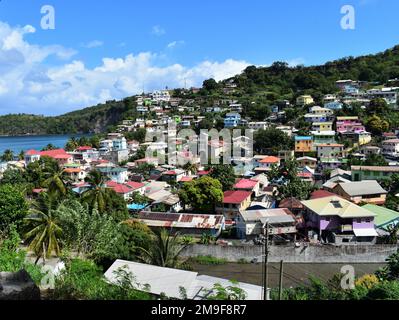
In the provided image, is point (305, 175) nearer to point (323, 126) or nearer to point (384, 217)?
point (384, 217)

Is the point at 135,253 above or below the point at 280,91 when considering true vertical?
below

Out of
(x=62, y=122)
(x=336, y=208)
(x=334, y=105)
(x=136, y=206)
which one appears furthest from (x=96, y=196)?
(x=62, y=122)

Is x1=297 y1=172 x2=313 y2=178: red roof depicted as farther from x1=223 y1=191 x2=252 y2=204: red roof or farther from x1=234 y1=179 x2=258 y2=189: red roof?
x1=223 y1=191 x2=252 y2=204: red roof

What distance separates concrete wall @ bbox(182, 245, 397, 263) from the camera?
44.2ft

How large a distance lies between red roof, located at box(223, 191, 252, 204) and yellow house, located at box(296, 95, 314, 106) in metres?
28.7

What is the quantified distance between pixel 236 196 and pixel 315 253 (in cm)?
541

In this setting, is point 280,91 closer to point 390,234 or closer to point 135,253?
point 390,234

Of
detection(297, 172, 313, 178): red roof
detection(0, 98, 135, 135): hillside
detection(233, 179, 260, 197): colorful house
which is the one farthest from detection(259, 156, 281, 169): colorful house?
detection(0, 98, 135, 135): hillside

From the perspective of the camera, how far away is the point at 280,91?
54938 mm

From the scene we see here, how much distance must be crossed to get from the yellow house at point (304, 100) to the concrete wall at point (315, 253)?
3280cm

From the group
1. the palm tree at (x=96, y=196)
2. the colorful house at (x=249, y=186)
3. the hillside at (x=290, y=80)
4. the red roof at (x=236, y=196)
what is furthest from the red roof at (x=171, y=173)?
the hillside at (x=290, y=80)

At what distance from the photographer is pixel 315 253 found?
13586 mm
